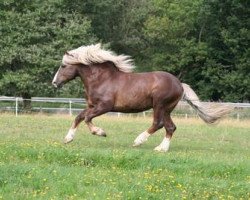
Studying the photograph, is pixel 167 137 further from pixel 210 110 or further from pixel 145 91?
pixel 210 110

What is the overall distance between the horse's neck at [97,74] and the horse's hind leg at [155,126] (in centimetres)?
148

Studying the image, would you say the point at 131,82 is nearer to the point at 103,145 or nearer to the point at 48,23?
the point at 103,145

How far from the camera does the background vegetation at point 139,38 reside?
4048cm

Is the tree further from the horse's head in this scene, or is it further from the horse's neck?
the horse's neck

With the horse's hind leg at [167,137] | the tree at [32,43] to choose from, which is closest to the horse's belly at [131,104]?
the horse's hind leg at [167,137]

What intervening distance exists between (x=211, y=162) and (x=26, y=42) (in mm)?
29861

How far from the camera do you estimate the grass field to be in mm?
10250

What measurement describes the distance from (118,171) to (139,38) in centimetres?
4319

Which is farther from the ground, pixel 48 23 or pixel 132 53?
pixel 48 23

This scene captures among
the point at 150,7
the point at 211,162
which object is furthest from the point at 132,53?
the point at 211,162

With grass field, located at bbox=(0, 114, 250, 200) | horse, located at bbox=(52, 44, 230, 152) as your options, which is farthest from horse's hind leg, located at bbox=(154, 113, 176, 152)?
grass field, located at bbox=(0, 114, 250, 200)

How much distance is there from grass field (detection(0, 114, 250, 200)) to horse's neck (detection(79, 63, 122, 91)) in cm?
156

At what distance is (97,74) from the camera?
15883 millimetres

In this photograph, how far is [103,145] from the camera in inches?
620
